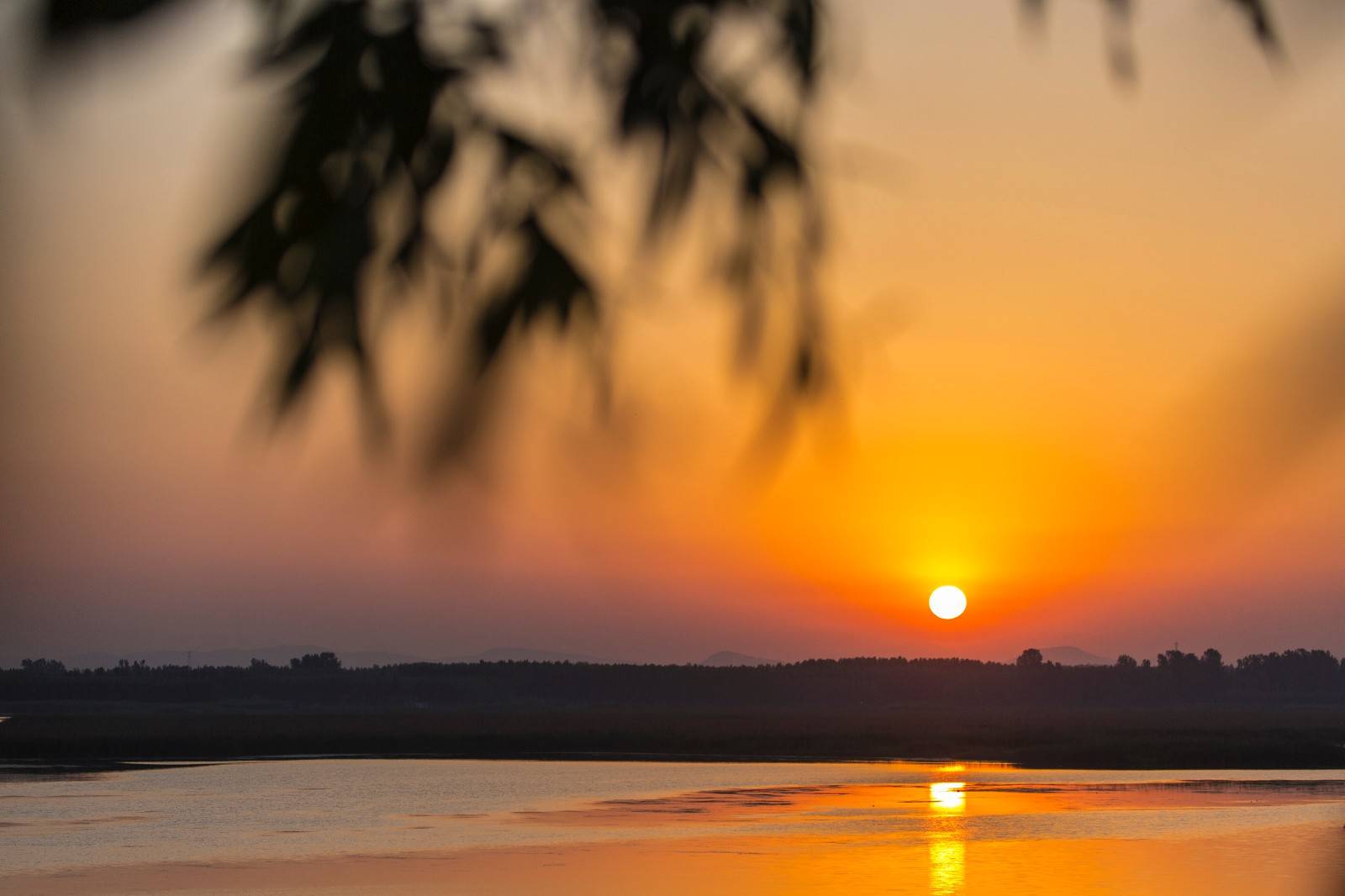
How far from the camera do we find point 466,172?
146cm

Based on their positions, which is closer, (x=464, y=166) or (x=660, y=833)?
(x=464, y=166)

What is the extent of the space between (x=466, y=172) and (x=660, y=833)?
32489mm

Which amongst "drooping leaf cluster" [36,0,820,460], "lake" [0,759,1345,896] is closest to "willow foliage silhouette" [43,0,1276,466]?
"drooping leaf cluster" [36,0,820,460]

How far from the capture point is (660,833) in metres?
32.9

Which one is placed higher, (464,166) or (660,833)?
(464,166)

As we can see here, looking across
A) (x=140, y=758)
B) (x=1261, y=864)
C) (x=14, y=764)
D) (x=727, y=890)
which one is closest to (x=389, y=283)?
(x=727, y=890)

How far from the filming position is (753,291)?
1410 millimetres

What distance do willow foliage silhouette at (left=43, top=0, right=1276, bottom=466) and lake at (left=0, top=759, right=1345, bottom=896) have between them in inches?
854

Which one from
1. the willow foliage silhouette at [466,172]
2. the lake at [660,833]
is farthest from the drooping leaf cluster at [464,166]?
the lake at [660,833]

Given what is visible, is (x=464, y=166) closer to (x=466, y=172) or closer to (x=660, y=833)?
(x=466, y=172)

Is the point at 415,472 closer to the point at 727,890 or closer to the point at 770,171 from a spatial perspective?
the point at 770,171

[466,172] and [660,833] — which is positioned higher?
[466,172]

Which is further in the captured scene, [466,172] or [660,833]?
[660,833]

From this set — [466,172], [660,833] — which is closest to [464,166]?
[466,172]
